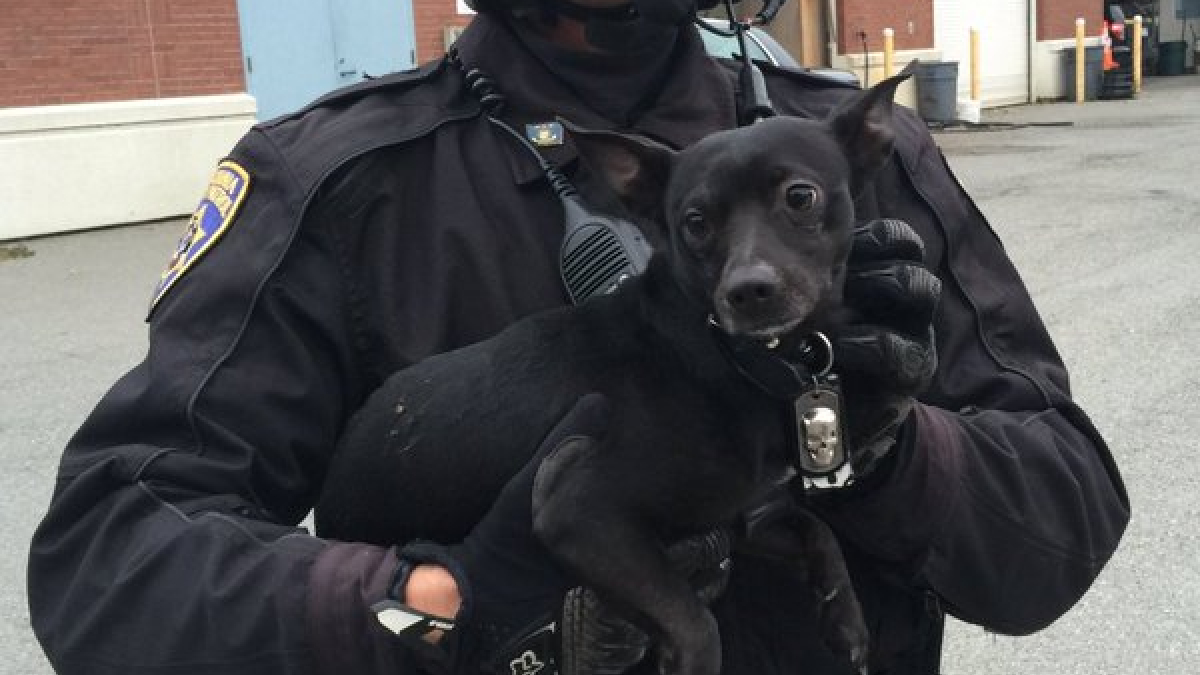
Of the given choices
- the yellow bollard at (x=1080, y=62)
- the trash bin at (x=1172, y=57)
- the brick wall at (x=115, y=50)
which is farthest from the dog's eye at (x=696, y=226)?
the trash bin at (x=1172, y=57)

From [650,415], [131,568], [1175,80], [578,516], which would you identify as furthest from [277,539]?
[1175,80]

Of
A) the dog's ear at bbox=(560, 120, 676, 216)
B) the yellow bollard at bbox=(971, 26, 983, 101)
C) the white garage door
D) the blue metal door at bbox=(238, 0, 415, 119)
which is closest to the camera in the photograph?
the dog's ear at bbox=(560, 120, 676, 216)

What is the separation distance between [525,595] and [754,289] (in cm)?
50

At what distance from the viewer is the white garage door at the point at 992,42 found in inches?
924

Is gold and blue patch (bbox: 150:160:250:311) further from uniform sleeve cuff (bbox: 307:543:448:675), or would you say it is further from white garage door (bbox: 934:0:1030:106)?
white garage door (bbox: 934:0:1030:106)

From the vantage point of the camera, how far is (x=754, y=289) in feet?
5.25

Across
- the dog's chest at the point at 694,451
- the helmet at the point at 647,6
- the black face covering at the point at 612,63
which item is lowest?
the dog's chest at the point at 694,451

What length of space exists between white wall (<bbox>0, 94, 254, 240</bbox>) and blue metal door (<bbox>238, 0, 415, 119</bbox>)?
1.46 feet

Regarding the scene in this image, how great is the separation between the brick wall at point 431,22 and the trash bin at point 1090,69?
1596 centimetres

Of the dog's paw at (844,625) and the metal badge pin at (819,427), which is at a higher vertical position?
the metal badge pin at (819,427)

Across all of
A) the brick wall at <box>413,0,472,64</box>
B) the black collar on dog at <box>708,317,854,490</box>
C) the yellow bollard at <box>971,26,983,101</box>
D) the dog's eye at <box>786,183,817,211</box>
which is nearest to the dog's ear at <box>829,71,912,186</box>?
the dog's eye at <box>786,183,817,211</box>

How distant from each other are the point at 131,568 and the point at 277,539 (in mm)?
185

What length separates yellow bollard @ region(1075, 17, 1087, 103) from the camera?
25.2m

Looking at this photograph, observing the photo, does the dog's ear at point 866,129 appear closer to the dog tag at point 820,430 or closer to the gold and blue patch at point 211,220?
the dog tag at point 820,430
